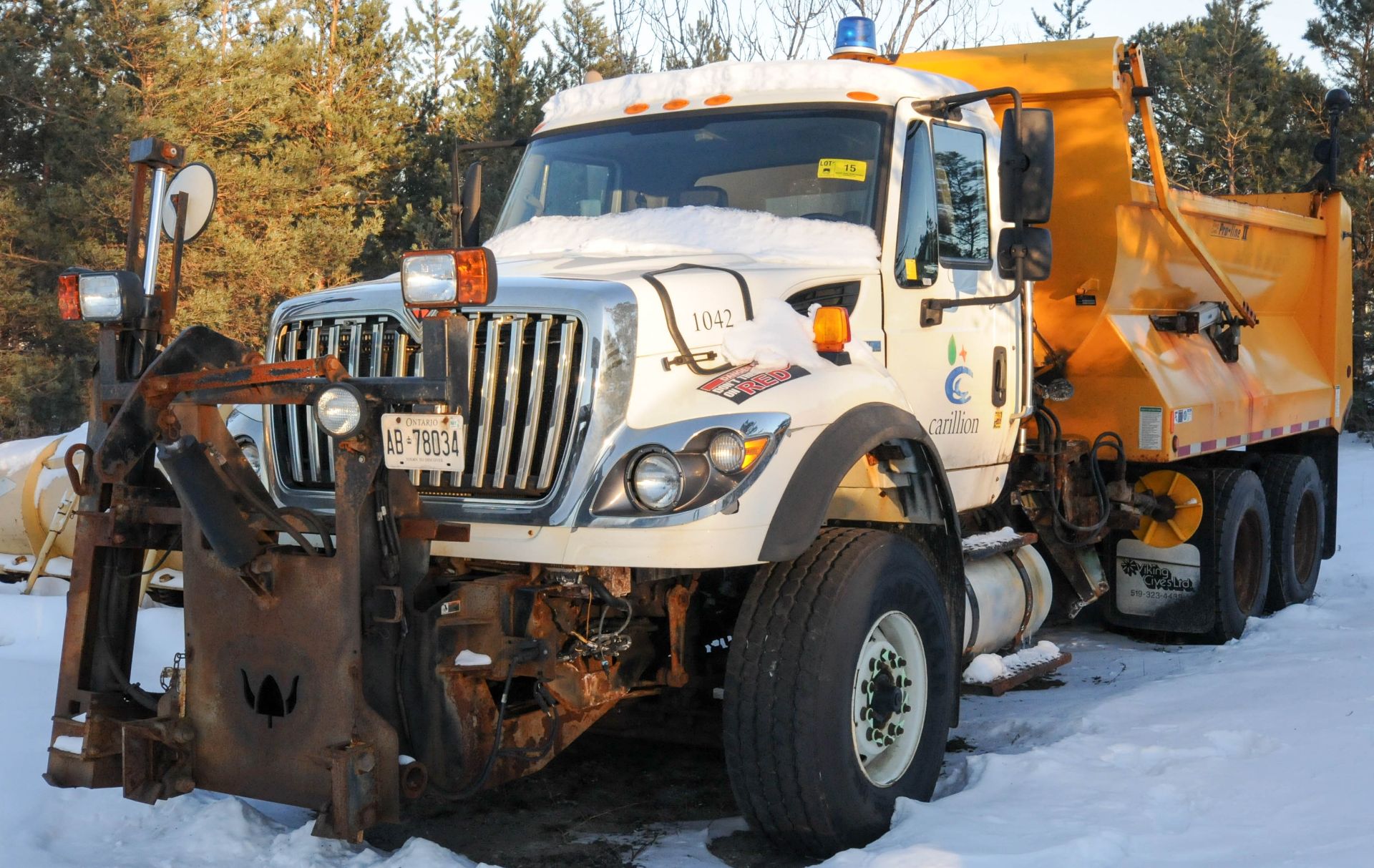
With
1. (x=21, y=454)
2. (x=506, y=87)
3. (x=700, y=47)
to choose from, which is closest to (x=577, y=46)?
(x=506, y=87)

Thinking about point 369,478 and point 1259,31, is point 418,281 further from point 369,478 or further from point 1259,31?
point 1259,31

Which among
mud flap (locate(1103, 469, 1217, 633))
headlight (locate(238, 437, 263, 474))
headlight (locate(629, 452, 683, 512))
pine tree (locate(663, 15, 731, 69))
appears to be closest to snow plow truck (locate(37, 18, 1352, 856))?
headlight (locate(629, 452, 683, 512))

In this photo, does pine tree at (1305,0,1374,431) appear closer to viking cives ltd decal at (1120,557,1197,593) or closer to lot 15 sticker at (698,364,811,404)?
viking cives ltd decal at (1120,557,1197,593)

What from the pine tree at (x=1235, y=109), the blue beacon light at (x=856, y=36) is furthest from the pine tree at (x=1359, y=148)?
the blue beacon light at (x=856, y=36)

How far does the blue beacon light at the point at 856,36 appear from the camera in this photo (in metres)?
6.64

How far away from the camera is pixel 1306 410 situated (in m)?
9.23

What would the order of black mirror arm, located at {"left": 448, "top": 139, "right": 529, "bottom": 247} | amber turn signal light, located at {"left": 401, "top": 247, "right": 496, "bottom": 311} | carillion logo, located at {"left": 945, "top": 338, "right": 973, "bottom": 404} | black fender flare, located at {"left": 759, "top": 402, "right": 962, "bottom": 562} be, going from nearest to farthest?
amber turn signal light, located at {"left": 401, "top": 247, "right": 496, "bottom": 311} < black fender flare, located at {"left": 759, "top": 402, "right": 962, "bottom": 562} < carillion logo, located at {"left": 945, "top": 338, "right": 973, "bottom": 404} < black mirror arm, located at {"left": 448, "top": 139, "right": 529, "bottom": 247}

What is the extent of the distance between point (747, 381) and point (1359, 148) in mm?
25127

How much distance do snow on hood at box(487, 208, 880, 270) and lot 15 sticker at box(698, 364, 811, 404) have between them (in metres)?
0.69

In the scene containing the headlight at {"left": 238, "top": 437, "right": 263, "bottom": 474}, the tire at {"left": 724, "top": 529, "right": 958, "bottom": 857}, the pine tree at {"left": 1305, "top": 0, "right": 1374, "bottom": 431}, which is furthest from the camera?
the pine tree at {"left": 1305, "top": 0, "right": 1374, "bottom": 431}

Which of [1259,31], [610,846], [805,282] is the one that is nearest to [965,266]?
[805,282]

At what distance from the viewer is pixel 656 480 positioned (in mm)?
3814

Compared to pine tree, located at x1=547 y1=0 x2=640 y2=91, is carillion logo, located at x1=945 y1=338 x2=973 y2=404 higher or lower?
lower

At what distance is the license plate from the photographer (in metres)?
3.56
